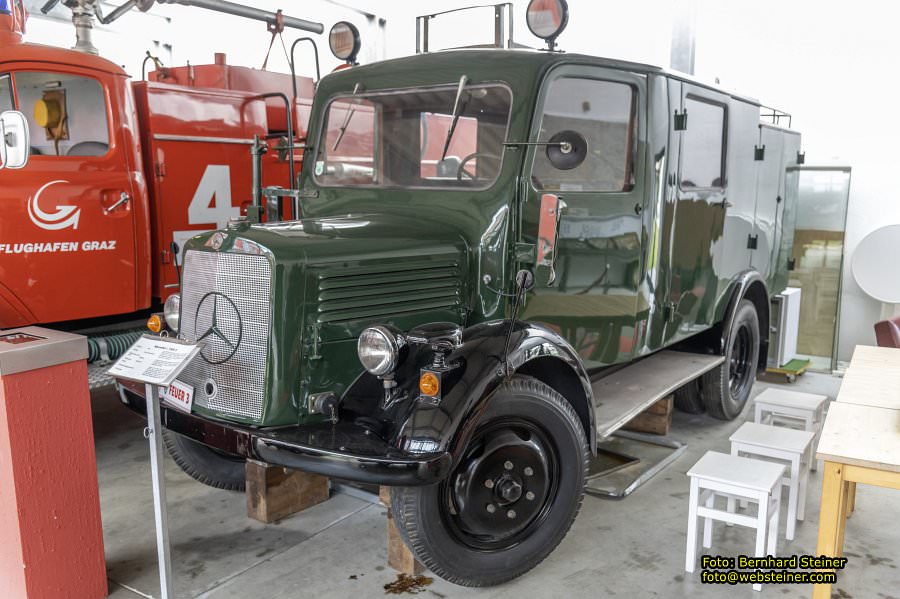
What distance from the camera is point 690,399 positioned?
15.6 feet

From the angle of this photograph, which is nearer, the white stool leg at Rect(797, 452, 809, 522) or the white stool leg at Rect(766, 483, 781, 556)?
the white stool leg at Rect(766, 483, 781, 556)

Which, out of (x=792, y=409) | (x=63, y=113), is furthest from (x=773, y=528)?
(x=63, y=113)

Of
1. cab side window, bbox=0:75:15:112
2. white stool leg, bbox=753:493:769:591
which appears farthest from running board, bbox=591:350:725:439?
cab side window, bbox=0:75:15:112

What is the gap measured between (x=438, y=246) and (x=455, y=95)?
0.66 m

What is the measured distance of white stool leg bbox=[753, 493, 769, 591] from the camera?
107 inches

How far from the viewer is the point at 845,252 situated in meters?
6.51

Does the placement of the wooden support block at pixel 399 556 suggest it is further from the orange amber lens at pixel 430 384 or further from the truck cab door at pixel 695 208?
the truck cab door at pixel 695 208

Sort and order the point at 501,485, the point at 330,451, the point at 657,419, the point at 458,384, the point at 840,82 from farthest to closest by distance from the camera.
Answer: the point at 840,82 < the point at 657,419 < the point at 501,485 < the point at 458,384 < the point at 330,451

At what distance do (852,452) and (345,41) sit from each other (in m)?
3.00

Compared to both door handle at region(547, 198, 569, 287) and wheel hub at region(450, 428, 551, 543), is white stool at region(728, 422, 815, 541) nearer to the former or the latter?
wheel hub at region(450, 428, 551, 543)

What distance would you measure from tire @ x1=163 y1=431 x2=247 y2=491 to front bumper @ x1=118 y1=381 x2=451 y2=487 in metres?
0.67

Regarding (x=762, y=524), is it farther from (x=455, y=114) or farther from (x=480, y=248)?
(x=455, y=114)

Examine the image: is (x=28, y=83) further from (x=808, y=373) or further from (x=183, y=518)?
(x=808, y=373)

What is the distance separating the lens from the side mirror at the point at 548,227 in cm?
267
